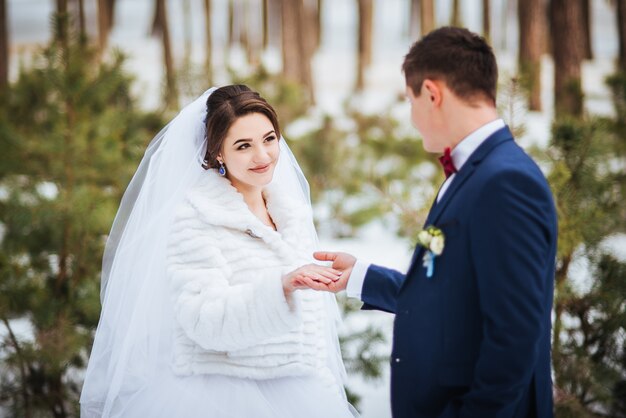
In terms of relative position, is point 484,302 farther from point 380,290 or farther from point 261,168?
point 261,168

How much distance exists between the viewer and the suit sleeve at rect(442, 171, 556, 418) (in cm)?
157

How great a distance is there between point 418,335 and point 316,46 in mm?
26685

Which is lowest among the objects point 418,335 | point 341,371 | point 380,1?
point 341,371

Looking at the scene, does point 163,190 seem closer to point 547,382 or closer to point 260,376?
point 260,376

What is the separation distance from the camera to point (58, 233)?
150 inches

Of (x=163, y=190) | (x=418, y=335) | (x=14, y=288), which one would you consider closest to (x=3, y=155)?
(x=14, y=288)

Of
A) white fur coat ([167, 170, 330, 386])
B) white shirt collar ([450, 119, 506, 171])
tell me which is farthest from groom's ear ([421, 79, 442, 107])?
white fur coat ([167, 170, 330, 386])

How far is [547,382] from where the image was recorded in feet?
5.99

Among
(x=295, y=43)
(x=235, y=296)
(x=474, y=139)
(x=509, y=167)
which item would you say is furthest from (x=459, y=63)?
(x=295, y=43)

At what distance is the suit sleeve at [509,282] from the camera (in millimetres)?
1574

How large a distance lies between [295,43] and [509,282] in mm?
15332

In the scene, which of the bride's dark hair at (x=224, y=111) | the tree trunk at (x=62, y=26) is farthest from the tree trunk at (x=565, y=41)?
the bride's dark hair at (x=224, y=111)

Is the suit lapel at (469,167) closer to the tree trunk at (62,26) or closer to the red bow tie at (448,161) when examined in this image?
the red bow tie at (448,161)

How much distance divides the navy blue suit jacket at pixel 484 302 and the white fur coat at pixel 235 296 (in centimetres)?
50
